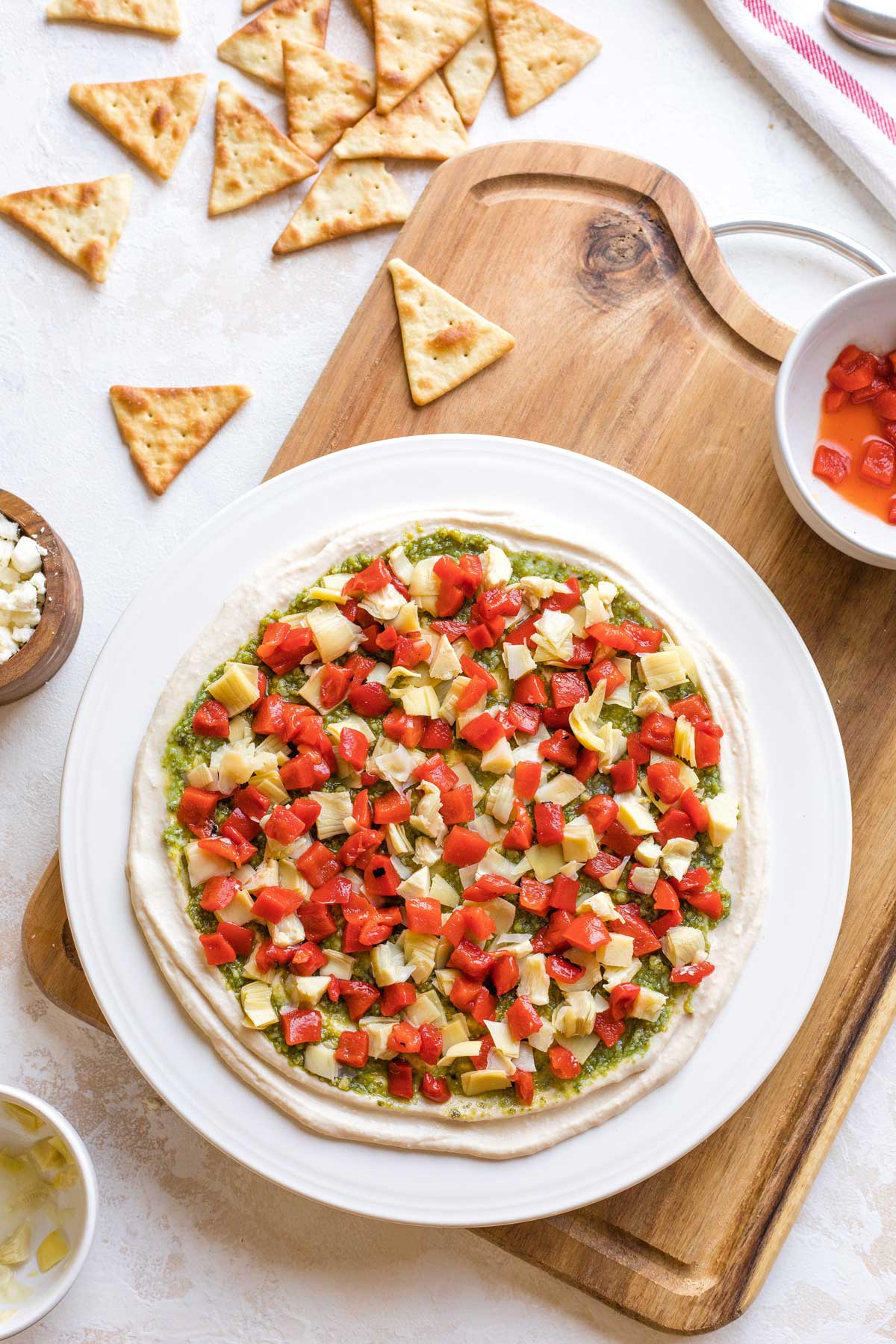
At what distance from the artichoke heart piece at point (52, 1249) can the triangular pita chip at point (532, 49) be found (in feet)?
14.3

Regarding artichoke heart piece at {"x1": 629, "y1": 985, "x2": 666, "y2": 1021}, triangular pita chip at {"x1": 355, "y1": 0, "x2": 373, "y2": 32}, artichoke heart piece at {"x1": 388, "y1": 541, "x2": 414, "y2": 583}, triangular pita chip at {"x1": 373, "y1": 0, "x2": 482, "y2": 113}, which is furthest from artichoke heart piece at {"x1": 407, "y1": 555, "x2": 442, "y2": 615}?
triangular pita chip at {"x1": 355, "y1": 0, "x2": 373, "y2": 32}

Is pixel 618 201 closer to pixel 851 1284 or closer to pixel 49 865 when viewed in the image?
pixel 49 865

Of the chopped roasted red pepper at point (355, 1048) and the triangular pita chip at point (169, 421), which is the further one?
the triangular pita chip at point (169, 421)

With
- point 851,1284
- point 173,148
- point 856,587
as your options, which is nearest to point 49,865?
point 173,148

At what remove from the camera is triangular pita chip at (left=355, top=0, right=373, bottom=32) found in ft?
13.6

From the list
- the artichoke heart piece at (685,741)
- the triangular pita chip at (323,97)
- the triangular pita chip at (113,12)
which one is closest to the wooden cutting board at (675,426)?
the triangular pita chip at (323,97)

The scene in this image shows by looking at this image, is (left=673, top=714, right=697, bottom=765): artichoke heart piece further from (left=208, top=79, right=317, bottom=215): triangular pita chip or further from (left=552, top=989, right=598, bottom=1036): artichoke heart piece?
(left=208, top=79, right=317, bottom=215): triangular pita chip

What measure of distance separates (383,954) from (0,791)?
158 cm

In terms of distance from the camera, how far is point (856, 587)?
3.81m

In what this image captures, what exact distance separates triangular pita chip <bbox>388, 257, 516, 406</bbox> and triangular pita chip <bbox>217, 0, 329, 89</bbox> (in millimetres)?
1161

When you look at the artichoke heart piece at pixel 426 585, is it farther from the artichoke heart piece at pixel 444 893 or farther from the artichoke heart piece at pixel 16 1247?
the artichoke heart piece at pixel 16 1247

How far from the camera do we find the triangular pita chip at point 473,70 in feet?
13.6

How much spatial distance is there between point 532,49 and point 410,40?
0.47 meters

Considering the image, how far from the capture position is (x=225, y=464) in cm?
402
